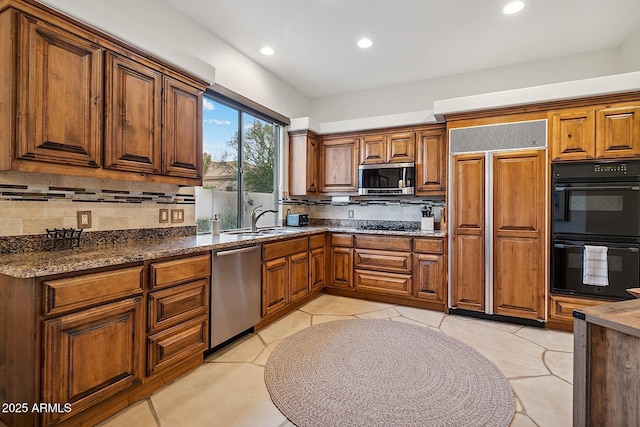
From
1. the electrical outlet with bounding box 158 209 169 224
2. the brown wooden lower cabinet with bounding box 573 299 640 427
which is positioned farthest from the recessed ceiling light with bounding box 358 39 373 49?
the brown wooden lower cabinet with bounding box 573 299 640 427

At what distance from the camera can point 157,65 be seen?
7.66 feet

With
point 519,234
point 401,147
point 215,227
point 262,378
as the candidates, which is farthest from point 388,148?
point 262,378

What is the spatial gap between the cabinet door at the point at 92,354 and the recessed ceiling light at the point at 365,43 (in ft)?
10.5

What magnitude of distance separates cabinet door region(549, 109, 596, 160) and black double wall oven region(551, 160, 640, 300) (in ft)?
0.32

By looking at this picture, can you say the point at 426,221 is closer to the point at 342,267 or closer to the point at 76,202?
the point at 342,267

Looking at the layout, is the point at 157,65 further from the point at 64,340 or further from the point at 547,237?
the point at 547,237

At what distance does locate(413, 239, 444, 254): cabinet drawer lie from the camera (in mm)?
3594

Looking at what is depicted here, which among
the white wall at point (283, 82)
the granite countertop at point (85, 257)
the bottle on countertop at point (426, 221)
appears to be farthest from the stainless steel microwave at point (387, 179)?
the granite countertop at point (85, 257)

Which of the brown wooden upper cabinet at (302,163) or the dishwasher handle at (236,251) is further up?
the brown wooden upper cabinet at (302,163)

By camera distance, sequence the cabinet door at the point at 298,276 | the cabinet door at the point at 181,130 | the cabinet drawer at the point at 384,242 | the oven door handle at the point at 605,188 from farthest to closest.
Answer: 1. the cabinet drawer at the point at 384,242
2. the cabinet door at the point at 298,276
3. the oven door handle at the point at 605,188
4. the cabinet door at the point at 181,130

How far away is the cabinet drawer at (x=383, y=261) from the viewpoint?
3785mm

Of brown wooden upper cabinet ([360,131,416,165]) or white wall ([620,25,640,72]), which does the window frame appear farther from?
white wall ([620,25,640,72])

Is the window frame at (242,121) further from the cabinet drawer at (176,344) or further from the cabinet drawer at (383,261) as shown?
the cabinet drawer at (176,344)

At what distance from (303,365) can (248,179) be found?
2337mm
